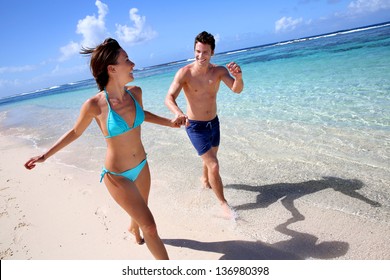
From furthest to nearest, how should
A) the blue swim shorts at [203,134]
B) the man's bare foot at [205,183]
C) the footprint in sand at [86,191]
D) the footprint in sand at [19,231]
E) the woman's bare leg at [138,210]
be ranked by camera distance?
the footprint in sand at [86,191] → the man's bare foot at [205,183] → the blue swim shorts at [203,134] → the footprint in sand at [19,231] → the woman's bare leg at [138,210]

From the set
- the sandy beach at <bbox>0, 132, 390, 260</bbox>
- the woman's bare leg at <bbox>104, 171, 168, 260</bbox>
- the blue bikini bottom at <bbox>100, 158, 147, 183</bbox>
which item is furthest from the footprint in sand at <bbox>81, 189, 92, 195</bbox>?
the woman's bare leg at <bbox>104, 171, 168, 260</bbox>

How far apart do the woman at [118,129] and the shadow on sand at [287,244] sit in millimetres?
832

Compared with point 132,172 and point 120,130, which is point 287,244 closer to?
point 132,172

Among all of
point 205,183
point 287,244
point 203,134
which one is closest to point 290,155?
point 205,183

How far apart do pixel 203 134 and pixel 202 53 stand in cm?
104

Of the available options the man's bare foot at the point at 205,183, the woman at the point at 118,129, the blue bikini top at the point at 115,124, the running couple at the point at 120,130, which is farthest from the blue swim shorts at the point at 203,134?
the blue bikini top at the point at 115,124

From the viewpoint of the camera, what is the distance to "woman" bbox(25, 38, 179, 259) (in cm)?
256

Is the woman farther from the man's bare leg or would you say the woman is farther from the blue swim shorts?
the blue swim shorts

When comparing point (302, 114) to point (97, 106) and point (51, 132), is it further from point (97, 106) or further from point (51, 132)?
point (51, 132)

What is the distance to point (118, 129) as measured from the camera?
267 cm

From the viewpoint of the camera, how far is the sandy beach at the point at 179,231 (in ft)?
9.91

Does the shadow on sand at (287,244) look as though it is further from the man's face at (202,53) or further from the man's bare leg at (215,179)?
the man's face at (202,53)
